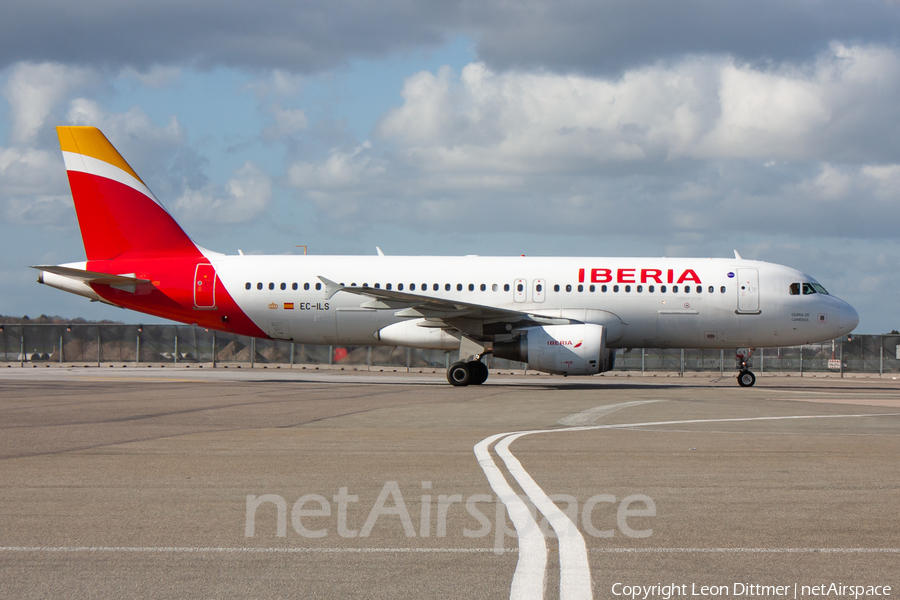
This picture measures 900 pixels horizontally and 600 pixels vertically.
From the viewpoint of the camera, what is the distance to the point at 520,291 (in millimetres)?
24438

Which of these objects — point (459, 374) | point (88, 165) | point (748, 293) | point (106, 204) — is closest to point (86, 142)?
point (88, 165)

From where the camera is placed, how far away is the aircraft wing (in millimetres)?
21730

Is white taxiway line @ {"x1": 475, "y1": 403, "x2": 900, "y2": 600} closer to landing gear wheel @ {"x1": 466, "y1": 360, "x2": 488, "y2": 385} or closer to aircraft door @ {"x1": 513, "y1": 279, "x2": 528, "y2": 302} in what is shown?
landing gear wheel @ {"x1": 466, "y1": 360, "x2": 488, "y2": 385}

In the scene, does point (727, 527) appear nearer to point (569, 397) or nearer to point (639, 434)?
point (639, 434)

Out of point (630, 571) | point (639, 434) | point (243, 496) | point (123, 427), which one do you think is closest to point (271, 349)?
point (123, 427)

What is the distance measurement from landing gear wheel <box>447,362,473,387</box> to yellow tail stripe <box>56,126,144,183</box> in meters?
12.4

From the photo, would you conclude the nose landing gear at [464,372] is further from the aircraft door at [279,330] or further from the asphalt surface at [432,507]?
the asphalt surface at [432,507]

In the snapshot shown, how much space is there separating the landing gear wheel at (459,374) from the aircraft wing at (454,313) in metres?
1.01

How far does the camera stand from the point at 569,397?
19.1 m

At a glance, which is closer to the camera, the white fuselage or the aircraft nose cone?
the white fuselage

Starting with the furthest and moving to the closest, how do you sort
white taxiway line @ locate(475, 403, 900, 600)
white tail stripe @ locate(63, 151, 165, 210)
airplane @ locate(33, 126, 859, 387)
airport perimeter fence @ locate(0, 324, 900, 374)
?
airport perimeter fence @ locate(0, 324, 900, 374), white tail stripe @ locate(63, 151, 165, 210), airplane @ locate(33, 126, 859, 387), white taxiway line @ locate(475, 403, 900, 600)

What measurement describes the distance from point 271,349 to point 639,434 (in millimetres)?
30853
